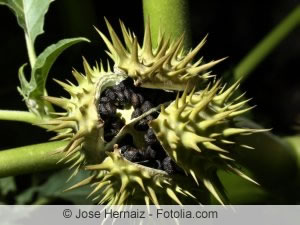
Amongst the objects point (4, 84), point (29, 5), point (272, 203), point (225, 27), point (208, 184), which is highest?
point (225, 27)

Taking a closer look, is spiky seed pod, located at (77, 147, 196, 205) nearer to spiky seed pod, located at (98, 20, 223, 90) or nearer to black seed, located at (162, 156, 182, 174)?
black seed, located at (162, 156, 182, 174)

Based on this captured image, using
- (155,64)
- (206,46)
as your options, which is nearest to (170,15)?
(155,64)

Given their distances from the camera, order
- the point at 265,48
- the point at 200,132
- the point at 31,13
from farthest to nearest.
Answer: the point at 265,48 → the point at 31,13 → the point at 200,132

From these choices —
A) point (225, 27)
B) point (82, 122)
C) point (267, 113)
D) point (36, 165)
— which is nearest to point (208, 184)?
point (82, 122)

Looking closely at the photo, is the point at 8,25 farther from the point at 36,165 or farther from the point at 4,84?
the point at 36,165

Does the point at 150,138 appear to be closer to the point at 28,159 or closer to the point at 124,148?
the point at 124,148
